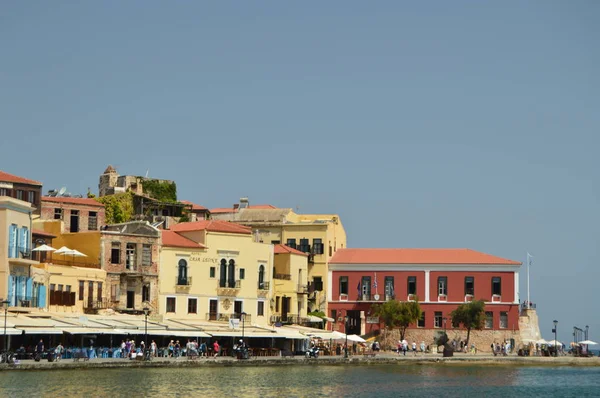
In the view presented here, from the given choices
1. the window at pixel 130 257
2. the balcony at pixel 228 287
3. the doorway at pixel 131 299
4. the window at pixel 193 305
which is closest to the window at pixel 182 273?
the window at pixel 193 305

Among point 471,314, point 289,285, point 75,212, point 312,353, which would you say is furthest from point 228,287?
point 471,314

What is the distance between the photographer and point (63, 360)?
205ft

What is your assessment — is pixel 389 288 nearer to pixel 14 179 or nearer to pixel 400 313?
pixel 400 313

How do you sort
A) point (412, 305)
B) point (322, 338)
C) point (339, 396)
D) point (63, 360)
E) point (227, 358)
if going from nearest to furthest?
point (339, 396) → point (63, 360) → point (227, 358) → point (322, 338) → point (412, 305)

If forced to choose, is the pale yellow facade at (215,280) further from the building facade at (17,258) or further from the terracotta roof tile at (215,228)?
the building facade at (17,258)

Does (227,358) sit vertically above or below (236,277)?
below

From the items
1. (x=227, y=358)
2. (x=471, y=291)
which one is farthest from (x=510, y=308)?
(x=227, y=358)

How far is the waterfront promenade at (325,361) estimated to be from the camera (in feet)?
199

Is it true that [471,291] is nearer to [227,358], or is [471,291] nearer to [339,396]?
[227,358]

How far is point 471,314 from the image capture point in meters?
89.9

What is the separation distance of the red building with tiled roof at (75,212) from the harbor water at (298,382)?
20.7 meters

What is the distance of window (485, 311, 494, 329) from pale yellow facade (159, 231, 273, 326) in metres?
17.5

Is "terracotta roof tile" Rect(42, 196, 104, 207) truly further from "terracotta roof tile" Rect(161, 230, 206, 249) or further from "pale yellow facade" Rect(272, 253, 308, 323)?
"pale yellow facade" Rect(272, 253, 308, 323)

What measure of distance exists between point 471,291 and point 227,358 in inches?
1088
